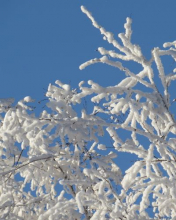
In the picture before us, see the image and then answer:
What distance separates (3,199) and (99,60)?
2818 millimetres

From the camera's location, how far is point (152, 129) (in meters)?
5.77

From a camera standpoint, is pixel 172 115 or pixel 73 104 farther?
pixel 73 104

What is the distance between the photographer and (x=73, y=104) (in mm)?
7781

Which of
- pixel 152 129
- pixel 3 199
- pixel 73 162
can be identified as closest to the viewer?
pixel 152 129

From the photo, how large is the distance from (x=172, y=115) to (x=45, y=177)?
346 cm

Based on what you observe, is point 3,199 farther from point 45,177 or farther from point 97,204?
point 97,204

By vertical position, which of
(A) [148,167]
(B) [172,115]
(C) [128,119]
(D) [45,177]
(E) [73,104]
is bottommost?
(A) [148,167]

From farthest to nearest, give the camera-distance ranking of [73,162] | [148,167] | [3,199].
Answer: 1. [73,162]
2. [3,199]
3. [148,167]

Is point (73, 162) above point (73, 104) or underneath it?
underneath

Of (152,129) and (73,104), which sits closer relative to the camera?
(152,129)

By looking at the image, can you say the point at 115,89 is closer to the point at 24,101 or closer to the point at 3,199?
the point at 24,101

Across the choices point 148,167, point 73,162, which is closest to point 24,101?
point 73,162

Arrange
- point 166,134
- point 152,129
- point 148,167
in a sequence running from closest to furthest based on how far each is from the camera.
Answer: point 148,167
point 166,134
point 152,129

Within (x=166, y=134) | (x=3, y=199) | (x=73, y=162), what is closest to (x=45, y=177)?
(x=73, y=162)
